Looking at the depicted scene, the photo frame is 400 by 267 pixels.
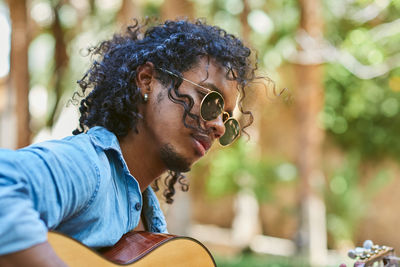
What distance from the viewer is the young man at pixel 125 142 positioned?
146cm

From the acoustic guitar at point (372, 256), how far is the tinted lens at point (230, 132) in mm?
702

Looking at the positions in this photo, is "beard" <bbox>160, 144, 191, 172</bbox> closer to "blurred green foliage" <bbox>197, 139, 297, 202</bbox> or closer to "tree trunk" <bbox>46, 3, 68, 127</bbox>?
"blurred green foliage" <bbox>197, 139, 297, 202</bbox>

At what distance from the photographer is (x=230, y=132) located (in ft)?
8.01

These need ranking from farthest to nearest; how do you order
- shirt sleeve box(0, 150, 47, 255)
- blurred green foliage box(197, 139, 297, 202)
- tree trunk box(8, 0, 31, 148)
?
blurred green foliage box(197, 139, 297, 202), tree trunk box(8, 0, 31, 148), shirt sleeve box(0, 150, 47, 255)

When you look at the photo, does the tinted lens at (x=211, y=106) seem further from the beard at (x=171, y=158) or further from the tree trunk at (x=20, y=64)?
the tree trunk at (x=20, y=64)

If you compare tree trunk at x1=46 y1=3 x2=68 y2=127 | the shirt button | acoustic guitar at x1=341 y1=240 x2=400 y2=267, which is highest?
tree trunk at x1=46 y1=3 x2=68 y2=127

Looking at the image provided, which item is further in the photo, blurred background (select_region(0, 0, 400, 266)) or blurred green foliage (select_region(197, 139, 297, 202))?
blurred green foliage (select_region(197, 139, 297, 202))

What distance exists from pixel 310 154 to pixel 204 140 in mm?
6977

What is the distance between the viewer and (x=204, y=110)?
2.05 m

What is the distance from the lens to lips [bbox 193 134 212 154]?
2.07 metres

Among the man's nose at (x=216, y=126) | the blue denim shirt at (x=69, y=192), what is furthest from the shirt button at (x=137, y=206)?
the man's nose at (x=216, y=126)

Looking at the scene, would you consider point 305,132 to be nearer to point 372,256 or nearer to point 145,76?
point 372,256

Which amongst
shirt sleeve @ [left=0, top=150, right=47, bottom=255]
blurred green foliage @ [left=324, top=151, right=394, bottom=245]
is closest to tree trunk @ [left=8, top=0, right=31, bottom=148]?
blurred green foliage @ [left=324, top=151, right=394, bottom=245]

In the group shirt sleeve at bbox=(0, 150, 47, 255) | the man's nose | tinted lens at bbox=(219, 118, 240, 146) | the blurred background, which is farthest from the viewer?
the blurred background
